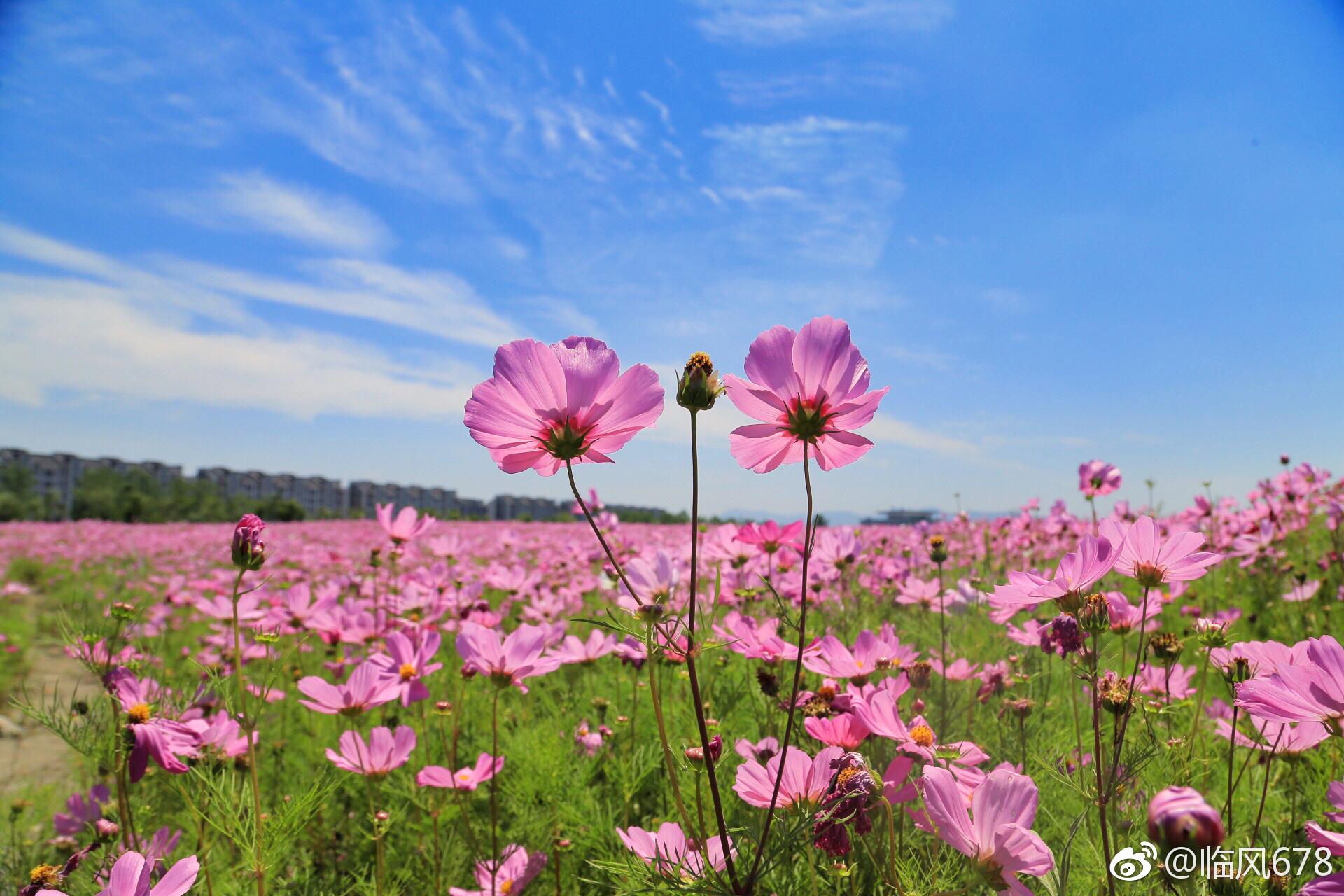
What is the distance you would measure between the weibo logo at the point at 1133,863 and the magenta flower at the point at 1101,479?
94.5 inches

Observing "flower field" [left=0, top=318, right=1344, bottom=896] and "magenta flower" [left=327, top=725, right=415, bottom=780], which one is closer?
"flower field" [left=0, top=318, right=1344, bottom=896]

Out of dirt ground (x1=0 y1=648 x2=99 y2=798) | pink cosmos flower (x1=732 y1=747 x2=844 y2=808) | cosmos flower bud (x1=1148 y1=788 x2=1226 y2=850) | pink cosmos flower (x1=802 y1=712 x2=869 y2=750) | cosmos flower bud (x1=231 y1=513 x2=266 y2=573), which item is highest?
cosmos flower bud (x1=231 y1=513 x2=266 y2=573)

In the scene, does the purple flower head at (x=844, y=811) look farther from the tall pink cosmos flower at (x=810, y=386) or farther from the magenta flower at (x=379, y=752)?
the magenta flower at (x=379, y=752)

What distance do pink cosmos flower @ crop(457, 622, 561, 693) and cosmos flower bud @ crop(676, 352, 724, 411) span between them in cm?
75

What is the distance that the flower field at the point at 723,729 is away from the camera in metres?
0.69

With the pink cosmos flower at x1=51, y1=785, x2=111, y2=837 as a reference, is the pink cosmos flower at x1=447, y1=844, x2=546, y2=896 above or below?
above

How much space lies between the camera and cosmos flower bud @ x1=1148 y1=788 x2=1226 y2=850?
1.45 ft

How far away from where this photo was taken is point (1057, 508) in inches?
170

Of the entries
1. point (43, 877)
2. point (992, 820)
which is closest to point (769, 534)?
point (992, 820)

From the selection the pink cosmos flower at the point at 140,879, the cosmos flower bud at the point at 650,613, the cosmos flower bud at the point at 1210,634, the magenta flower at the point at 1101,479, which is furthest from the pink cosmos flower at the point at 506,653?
the magenta flower at the point at 1101,479

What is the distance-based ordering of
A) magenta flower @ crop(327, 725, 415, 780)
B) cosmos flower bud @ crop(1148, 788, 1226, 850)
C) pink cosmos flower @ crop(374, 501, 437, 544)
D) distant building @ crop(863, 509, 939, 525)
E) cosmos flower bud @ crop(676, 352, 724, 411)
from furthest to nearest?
distant building @ crop(863, 509, 939, 525) < pink cosmos flower @ crop(374, 501, 437, 544) < magenta flower @ crop(327, 725, 415, 780) < cosmos flower bud @ crop(676, 352, 724, 411) < cosmos flower bud @ crop(1148, 788, 1226, 850)

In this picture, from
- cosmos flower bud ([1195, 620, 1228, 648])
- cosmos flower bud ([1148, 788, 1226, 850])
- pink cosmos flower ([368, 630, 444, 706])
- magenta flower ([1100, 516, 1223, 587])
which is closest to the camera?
cosmos flower bud ([1148, 788, 1226, 850])

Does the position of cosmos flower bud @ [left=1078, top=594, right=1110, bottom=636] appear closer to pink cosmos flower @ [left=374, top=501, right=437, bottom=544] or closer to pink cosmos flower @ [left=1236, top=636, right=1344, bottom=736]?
pink cosmos flower @ [left=1236, top=636, right=1344, bottom=736]

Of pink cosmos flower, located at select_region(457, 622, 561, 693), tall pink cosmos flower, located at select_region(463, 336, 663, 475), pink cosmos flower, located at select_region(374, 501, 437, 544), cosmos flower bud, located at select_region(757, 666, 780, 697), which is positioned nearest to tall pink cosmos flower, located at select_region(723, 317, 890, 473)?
tall pink cosmos flower, located at select_region(463, 336, 663, 475)
